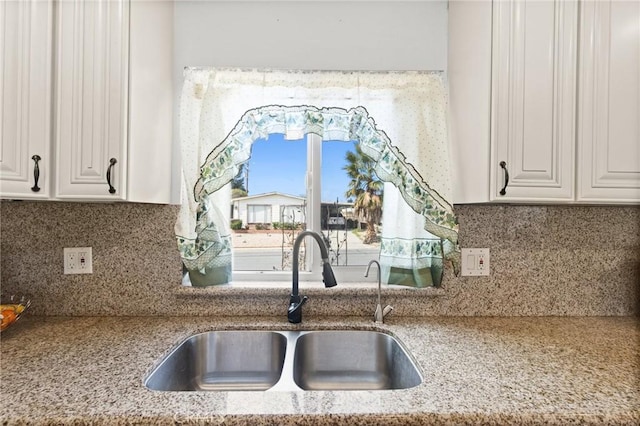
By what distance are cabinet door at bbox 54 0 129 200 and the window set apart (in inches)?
22.2

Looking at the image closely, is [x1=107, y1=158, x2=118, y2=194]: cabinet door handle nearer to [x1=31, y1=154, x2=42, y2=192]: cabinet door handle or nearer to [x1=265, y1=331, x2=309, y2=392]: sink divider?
[x1=31, y1=154, x2=42, y2=192]: cabinet door handle

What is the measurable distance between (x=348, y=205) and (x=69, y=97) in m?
1.16

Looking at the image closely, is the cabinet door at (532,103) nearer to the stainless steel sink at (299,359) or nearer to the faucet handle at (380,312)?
the faucet handle at (380,312)

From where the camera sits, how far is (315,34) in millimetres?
1444

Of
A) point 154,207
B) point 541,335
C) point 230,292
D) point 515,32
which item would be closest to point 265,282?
point 230,292

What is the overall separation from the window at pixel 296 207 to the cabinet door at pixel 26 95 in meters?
0.73

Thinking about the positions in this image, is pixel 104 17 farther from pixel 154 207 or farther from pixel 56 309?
pixel 56 309

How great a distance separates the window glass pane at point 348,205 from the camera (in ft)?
5.10

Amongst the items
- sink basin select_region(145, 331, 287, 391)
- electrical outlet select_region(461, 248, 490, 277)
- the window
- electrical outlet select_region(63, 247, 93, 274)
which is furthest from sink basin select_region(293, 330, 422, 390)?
electrical outlet select_region(63, 247, 93, 274)

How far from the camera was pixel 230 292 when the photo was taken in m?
1.35

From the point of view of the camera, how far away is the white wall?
1.44m

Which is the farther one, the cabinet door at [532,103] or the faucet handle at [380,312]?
the faucet handle at [380,312]

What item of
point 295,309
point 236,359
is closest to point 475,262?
point 295,309

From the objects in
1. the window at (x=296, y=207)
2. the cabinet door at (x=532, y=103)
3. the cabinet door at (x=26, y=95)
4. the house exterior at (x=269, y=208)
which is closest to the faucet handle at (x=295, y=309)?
the window at (x=296, y=207)
